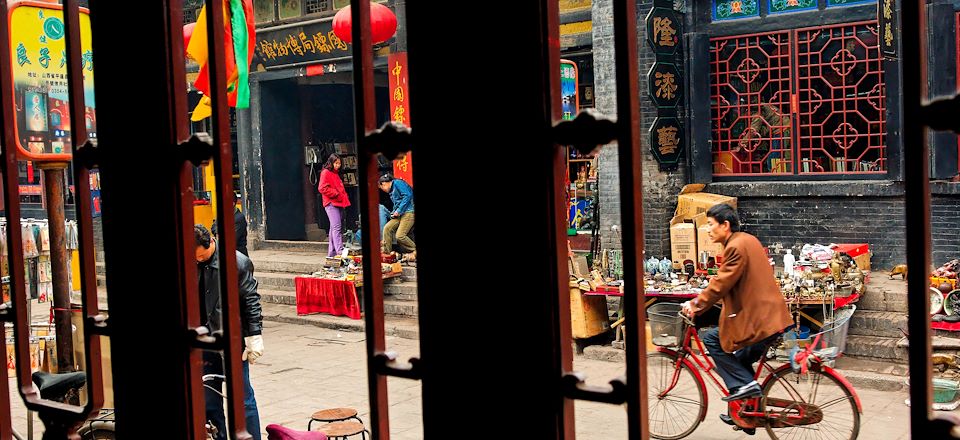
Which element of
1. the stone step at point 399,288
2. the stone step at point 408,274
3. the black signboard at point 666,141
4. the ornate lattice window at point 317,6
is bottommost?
the stone step at point 399,288

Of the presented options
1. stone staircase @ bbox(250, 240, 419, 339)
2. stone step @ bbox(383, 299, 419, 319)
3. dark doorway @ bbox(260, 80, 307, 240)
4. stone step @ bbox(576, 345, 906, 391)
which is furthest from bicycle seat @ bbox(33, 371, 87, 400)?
dark doorway @ bbox(260, 80, 307, 240)

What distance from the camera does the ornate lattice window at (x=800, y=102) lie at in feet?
36.3

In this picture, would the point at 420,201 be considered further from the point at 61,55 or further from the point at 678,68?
the point at 678,68

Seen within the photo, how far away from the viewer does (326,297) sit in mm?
13062

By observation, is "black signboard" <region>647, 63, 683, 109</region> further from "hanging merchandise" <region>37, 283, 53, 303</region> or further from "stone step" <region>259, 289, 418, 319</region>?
"hanging merchandise" <region>37, 283, 53, 303</region>

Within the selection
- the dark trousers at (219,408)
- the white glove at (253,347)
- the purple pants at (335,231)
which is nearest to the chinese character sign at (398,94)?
the purple pants at (335,231)

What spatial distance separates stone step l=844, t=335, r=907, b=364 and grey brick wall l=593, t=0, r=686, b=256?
3054 millimetres

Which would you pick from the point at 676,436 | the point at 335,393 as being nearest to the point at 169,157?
the point at 676,436

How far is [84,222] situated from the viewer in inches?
90.4

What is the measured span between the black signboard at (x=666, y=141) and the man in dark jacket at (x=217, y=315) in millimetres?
6178

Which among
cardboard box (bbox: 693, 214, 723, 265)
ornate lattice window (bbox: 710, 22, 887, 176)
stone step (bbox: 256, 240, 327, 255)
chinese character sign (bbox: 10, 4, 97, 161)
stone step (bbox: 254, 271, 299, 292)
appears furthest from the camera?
stone step (bbox: 256, 240, 327, 255)

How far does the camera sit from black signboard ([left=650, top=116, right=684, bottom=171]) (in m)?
12.0

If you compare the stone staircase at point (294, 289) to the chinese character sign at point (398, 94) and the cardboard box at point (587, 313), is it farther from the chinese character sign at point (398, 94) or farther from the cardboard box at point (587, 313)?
the cardboard box at point (587, 313)

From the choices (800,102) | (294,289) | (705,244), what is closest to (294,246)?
(294,289)
